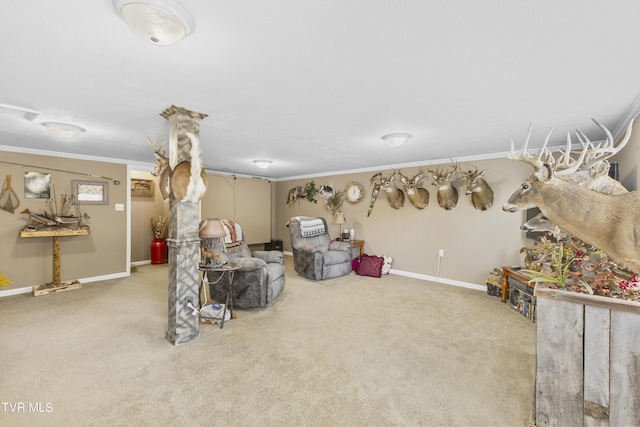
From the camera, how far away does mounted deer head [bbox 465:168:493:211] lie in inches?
165

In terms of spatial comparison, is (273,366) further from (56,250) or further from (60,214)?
(60,214)

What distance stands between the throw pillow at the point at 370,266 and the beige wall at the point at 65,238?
4575 millimetres

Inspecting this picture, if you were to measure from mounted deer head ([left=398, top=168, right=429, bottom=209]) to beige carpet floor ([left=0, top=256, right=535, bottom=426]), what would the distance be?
1957 millimetres

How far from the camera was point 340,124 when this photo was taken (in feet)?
9.50

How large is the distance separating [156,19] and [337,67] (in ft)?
3.28

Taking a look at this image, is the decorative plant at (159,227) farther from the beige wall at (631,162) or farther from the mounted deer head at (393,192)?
the beige wall at (631,162)

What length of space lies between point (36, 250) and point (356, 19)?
5748 mm

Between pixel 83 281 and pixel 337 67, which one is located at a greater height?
pixel 337 67

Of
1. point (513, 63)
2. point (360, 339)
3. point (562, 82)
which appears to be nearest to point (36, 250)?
point (360, 339)

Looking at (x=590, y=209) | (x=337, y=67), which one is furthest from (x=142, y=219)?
(x=590, y=209)

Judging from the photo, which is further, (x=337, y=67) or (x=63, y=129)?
(x=63, y=129)

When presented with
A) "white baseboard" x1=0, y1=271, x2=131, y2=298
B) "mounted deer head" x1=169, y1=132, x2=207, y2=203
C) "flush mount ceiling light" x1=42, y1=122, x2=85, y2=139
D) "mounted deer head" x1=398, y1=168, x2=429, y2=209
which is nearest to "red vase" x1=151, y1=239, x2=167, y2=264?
"white baseboard" x1=0, y1=271, x2=131, y2=298

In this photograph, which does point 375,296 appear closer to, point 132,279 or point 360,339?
point 360,339

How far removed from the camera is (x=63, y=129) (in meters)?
2.96
